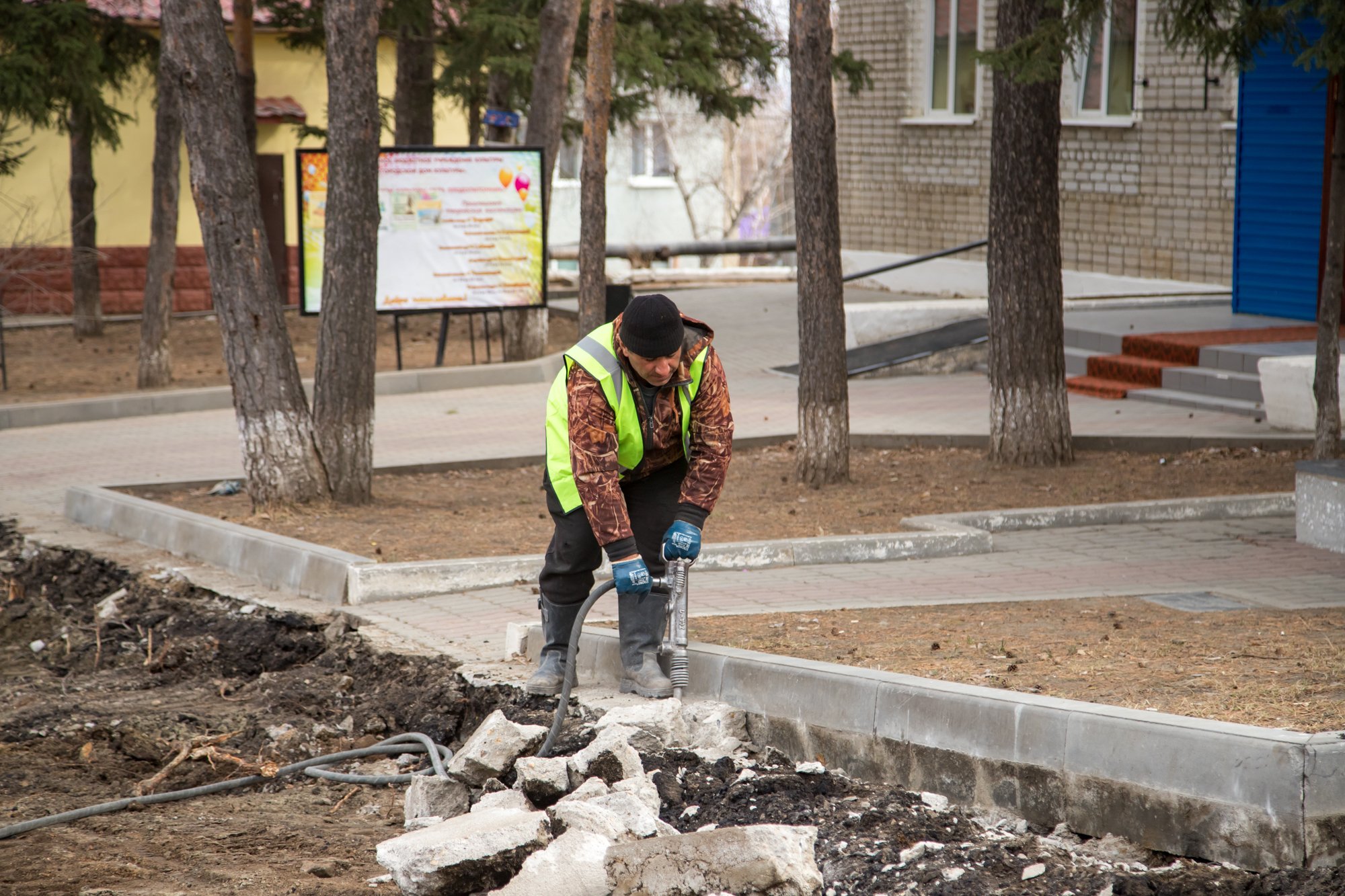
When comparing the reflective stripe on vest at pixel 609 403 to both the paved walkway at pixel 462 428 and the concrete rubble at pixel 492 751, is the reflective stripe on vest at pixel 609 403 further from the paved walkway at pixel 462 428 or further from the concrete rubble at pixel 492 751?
the paved walkway at pixel 462 428

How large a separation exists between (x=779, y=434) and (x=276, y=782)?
23.4 feet

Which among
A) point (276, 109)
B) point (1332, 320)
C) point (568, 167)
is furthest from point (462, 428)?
point (568, 167)

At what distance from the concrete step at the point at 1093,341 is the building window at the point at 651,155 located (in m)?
29.1

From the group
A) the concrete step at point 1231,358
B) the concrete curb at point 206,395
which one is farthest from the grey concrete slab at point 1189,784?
the concrete curb at point 206,395

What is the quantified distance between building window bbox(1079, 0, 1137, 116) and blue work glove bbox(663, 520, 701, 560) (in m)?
15.7

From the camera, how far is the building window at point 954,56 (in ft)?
74.0

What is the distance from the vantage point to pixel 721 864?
4.09 metres

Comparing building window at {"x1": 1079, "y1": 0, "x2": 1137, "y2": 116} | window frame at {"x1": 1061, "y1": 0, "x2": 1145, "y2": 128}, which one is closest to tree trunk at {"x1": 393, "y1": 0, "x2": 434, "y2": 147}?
window frame at {"x1": 1061, "y1": 0, "x2": 1145, "y2": 128}

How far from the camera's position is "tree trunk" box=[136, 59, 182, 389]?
51.8 ft

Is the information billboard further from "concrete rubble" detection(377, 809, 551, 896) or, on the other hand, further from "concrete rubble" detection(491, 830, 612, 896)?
"concrete rubble" detection(491, 830, 612, 896)

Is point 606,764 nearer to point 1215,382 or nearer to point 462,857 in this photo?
point 462,857

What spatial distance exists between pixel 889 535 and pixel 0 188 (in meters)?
18.8

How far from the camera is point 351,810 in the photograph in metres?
5.34

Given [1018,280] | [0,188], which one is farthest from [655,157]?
[1018,280]
